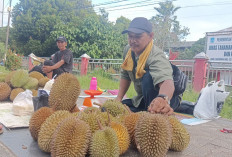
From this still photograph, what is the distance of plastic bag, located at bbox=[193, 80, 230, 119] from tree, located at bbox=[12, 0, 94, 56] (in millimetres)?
15087

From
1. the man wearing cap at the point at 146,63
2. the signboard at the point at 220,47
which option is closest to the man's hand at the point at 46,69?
the man wearing cap at the point at 146,63

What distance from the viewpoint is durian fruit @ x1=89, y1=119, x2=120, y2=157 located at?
4.53 feet

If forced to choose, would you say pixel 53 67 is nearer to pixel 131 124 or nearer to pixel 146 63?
pixel 146 63

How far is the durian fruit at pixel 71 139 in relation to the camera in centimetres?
135

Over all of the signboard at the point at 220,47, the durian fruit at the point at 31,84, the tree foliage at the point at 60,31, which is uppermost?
the tree foliage at the point at 60,31

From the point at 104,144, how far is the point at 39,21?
1882 cm

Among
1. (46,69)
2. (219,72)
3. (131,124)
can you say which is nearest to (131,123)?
(131,124)

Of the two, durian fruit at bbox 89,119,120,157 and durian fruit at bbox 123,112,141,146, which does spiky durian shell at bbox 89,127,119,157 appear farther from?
durian fruit at bbox 123,112,141,146

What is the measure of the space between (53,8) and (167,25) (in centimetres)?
1169

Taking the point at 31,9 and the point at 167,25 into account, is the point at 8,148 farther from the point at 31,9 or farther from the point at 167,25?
the point at 167,25

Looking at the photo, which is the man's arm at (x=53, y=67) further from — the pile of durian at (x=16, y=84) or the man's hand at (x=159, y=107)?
the man's hand at (x=159, y=107)

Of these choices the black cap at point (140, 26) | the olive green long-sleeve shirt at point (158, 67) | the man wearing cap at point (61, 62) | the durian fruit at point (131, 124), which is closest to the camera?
the durian fruit at point (131, 124)

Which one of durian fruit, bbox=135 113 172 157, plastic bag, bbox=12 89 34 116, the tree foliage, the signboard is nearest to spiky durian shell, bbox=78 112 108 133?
durian fruit, bbox=135 113 172 157

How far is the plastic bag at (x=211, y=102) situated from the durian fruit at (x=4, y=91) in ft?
9.63
